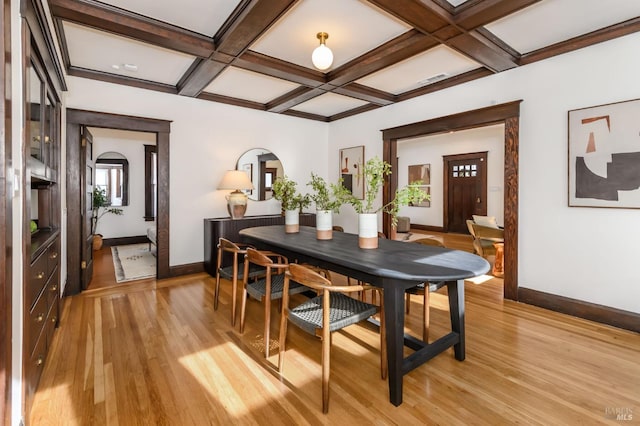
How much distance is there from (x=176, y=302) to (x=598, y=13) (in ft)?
15.6

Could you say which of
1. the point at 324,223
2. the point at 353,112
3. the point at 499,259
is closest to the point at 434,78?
the point at 353,112

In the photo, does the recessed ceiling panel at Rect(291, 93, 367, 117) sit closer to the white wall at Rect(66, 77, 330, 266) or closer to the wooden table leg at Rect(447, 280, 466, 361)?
the white wall at Rect(66, 77, 330, 266)

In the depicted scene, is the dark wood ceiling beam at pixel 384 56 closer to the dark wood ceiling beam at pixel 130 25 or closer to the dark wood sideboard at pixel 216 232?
the dark wood ceiling beam at pixel 130 25

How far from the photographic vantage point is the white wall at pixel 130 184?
6.85 metres

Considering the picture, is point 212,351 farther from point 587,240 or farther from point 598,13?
point 598,13

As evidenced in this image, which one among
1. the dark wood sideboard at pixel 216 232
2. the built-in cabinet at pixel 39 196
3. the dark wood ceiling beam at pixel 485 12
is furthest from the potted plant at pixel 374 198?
the dark wood sideboard at pixel 216 232

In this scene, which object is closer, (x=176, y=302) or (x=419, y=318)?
(x=419, y=318)

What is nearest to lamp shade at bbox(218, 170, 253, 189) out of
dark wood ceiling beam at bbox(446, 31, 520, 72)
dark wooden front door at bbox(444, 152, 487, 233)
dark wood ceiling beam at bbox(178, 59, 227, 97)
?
dark wood ceiling beam at bbox(178, 59, 227, 97)

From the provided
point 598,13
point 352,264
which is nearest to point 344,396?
point 352,264

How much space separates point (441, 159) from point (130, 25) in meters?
8.27

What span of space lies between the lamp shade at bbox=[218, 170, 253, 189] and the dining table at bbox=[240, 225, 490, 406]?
200 cm

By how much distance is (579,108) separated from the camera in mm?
2979

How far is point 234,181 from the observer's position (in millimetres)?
4555

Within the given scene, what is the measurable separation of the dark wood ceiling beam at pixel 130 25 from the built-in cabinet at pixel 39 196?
33 cm
